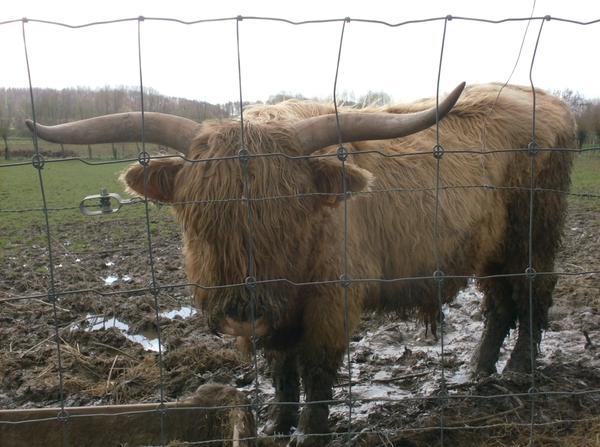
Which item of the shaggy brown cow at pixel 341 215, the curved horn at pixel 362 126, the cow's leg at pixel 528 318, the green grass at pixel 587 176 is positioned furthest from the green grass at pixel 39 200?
the green grass at pixel 587 176

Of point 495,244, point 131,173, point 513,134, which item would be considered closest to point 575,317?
point 495,244

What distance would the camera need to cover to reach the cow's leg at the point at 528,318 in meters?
4.37

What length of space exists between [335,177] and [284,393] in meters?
1.65

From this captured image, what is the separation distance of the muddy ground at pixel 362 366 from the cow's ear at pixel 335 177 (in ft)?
3.13

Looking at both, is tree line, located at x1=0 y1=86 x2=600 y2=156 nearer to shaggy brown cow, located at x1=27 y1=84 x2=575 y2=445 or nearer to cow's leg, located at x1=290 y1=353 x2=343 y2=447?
shaggy brown cow, located at x1=27 y1=84 x2=575 y2=445

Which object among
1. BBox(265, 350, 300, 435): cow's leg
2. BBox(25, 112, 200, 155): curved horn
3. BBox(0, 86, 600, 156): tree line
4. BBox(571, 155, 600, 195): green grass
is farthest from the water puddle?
BBox(571, 155, 600, 195): green grass

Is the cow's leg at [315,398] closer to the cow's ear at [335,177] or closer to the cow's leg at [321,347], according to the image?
the cow's leg at [321,347]

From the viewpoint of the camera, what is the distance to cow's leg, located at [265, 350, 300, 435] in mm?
3598

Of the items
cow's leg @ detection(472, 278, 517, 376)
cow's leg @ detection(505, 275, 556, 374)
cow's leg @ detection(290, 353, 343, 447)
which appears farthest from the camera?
cow's leg @ detection(472, 278, 517, 376)

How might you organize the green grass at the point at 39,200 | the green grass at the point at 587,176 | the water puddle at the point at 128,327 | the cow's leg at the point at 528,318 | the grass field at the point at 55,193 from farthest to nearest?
the green grass at the point at 587,176
the grass field at the point at 55,193
the green grass at the point at 39,200
the water puddle at the point at 128,327
the cow's leg at the point at 528,318

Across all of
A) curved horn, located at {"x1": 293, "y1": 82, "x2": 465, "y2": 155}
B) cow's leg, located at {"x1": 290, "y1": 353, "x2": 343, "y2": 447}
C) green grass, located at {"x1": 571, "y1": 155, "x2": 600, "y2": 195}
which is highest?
curved horn, located at {"x1": 293, "y1": 82, "x2": 465, "y2": 155}

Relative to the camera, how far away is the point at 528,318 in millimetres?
4414

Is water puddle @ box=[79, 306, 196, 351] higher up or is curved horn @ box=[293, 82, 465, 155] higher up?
curved horn @ box=[293, 82, 465, 155]

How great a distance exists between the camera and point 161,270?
22.5 feet
